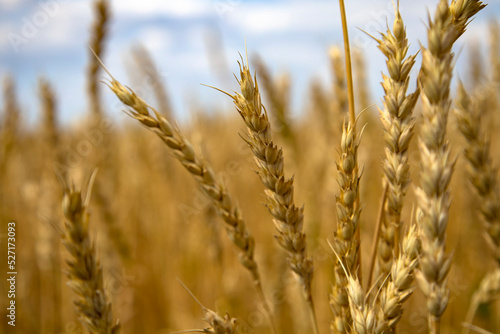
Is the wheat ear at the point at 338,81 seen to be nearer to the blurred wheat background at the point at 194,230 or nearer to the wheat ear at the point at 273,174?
the blurred wheat background at the point at 194,230

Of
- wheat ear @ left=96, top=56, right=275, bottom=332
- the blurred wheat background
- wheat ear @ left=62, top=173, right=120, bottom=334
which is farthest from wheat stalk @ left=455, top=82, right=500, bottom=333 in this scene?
wheat ear @ left=62, top=173, right=120, bottom=334

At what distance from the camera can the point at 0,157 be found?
2.03m

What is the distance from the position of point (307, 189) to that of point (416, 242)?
1.19 meters

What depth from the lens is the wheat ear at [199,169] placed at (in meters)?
0.59

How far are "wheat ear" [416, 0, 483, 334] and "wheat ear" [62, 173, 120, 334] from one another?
0.52 m

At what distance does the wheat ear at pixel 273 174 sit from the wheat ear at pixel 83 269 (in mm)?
294

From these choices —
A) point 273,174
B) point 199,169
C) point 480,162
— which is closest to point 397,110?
point 273,174

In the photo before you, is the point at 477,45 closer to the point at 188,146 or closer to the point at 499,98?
the point at 499,98

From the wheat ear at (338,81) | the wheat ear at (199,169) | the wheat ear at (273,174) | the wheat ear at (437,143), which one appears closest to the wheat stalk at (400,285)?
the wheat ear at (437,143)

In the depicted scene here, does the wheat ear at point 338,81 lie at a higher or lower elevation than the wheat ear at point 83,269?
higher

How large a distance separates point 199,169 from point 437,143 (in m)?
0.39

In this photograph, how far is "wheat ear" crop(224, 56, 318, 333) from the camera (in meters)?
0.55

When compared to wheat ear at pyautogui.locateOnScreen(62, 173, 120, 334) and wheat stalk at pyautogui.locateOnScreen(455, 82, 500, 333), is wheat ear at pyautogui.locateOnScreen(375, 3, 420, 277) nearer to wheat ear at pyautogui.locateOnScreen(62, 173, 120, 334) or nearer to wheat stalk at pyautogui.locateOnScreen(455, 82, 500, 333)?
wheat stalk at pyautogui.locateOnScreen(455, 82, 500, 333)

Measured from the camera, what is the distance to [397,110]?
551 millimetres
